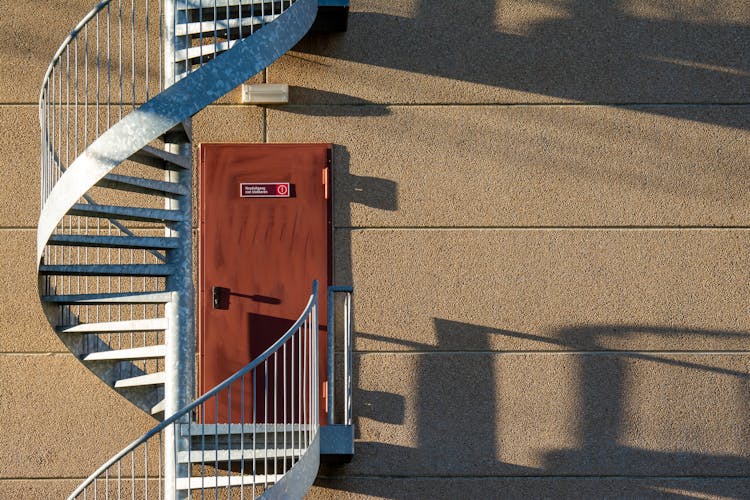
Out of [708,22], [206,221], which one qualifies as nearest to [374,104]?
[206,221]

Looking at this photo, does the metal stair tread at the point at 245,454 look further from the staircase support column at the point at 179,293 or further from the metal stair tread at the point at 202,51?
the metal stair tread at the point at 202,51

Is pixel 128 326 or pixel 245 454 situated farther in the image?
pixel 128 326

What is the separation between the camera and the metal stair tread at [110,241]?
→ 5016 millimetres

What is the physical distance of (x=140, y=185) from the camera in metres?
5.13

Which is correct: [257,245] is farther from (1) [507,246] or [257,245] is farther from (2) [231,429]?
(1) [507,246]

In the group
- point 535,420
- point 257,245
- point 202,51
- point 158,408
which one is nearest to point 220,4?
point 202,51

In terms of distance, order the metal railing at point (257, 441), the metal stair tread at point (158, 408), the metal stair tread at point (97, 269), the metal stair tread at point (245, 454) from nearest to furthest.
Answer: the metal railing at point (257, 441), the metal stair tread at point (245, 454), the metal stair tread at point (97, 269), the metal stair tread at point (158, 408)

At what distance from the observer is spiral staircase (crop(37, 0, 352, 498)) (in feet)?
15.9

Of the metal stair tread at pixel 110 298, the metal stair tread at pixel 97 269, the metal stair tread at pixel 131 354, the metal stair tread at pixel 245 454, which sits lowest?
the metal stair tread at pixel 245 454

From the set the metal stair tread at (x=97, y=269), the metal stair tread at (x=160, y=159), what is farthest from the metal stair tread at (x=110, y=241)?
the metal stair tread at (x=160, y=159)

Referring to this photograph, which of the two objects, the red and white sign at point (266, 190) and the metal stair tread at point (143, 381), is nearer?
the metal stair tread at point (143, 381)

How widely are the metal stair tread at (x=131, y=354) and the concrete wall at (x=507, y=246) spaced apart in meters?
0.60

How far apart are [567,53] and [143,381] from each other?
3.09 meters

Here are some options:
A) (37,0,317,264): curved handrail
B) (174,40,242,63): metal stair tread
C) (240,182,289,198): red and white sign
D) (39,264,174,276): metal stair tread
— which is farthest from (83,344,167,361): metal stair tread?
(174,40,242,63): metal stair tread
